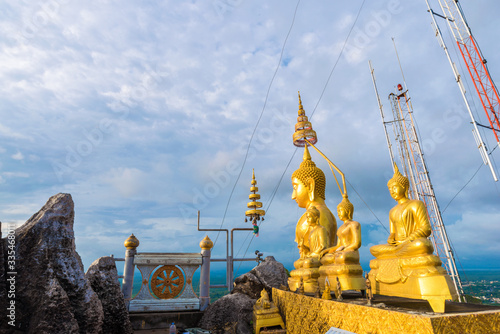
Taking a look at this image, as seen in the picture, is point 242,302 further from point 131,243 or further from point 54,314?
point 54,314

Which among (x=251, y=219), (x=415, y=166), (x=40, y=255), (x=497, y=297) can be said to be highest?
(x=415, y=166)

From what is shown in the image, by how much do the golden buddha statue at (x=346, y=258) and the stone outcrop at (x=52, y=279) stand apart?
14.7 feet

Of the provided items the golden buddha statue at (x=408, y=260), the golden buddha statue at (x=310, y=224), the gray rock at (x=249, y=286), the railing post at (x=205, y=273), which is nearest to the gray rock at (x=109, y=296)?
the railing post at (x=205, y=273)

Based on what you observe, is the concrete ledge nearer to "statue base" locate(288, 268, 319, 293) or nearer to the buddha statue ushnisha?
the buddha statue ushnisha

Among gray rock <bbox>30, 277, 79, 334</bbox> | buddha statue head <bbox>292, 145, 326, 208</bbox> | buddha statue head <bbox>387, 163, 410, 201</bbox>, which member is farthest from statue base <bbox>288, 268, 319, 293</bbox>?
gray rock <bbox>30, 277, 79, 334</bbox>

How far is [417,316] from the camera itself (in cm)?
252

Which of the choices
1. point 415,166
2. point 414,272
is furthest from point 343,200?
point 415,166

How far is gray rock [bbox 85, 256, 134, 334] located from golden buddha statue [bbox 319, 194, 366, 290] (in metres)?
4.59

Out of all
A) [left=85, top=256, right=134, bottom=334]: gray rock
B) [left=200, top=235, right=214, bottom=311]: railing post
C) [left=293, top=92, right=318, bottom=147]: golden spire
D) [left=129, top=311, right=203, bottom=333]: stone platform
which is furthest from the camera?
[left=293, top=92, right=318, bottom=147]: golden spire

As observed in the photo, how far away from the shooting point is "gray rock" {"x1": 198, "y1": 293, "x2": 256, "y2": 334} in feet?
25.2

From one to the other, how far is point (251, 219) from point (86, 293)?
36.3 ft

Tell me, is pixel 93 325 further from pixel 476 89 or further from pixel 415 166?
pixel 415 166

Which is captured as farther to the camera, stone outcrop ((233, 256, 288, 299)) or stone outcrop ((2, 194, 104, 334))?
stone outcrop ((233, 256, 288, 299))

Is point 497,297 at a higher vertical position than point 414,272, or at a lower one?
lower
